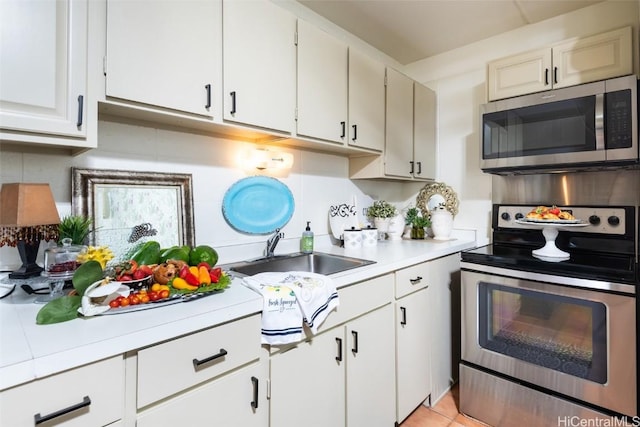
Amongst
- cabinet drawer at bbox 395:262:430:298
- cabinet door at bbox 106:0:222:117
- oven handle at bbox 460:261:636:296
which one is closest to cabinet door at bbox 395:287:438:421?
cabinet drawer at bbox 395:262:430:298

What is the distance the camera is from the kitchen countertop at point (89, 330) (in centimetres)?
66

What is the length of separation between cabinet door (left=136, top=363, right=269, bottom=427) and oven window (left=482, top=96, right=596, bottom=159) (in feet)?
6.17

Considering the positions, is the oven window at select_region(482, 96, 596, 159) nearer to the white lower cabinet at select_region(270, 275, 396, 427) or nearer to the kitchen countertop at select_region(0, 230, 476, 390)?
the white lower cabinet at select_region(270, 275, 396, 427)

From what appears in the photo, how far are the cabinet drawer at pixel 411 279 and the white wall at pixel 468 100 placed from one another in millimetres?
876

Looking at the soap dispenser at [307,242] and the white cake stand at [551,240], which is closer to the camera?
the white cake stand at [551,240]

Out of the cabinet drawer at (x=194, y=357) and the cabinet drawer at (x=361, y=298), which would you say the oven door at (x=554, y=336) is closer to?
the cabinet drawer at (x=361, y=298)

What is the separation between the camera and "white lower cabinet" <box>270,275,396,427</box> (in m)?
1.19

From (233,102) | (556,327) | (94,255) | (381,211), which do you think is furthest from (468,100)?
(94,255)

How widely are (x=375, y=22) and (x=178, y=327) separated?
7.37ft

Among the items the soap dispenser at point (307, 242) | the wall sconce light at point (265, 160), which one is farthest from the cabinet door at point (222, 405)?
the wall sconce light at point (265, 160)

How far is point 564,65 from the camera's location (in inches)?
74.3

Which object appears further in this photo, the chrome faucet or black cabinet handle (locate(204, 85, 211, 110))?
the chrome faucet

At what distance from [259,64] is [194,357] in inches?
48.2

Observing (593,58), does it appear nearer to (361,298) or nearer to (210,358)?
(361,298)
